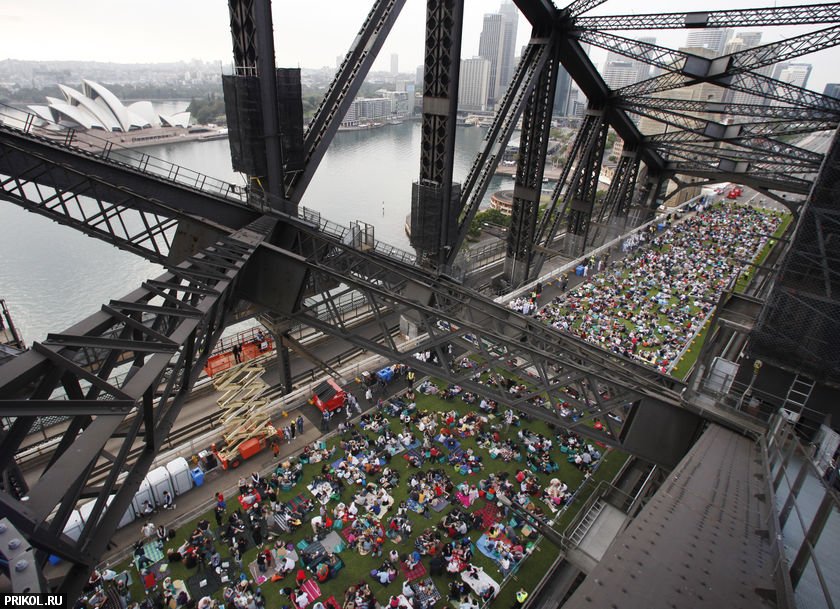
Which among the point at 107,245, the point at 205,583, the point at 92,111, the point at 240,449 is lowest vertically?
the point at 107,245

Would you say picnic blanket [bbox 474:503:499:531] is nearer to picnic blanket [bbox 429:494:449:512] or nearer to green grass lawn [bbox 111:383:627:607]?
green grass lawn [bbox 111:383:627:607]

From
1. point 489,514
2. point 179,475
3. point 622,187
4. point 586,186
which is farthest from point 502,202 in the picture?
point 179,475

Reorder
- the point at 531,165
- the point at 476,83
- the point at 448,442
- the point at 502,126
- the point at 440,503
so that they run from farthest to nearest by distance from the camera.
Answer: the point at 476,83
the point at 531,165
the point at 502,126
the point at 448,442
the point at 440,503

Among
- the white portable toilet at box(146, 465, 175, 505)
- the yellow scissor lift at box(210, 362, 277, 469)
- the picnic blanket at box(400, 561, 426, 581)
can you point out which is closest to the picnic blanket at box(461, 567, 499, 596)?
Answer: the picnic blanket at box(400, 561, 426, 581)

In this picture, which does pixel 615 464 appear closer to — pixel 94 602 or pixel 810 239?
pixel 810 239

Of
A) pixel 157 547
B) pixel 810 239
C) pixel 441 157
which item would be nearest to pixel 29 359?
pixel 157 547

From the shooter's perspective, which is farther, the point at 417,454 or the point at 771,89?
the point at 771,89

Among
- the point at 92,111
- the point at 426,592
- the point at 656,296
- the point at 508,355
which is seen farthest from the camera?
the point at 92,111

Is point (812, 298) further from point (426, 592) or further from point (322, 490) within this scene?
point (322, 490)

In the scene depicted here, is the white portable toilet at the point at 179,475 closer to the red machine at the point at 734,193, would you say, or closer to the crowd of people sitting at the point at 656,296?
the crowd of people sitting at the point at 656,296
